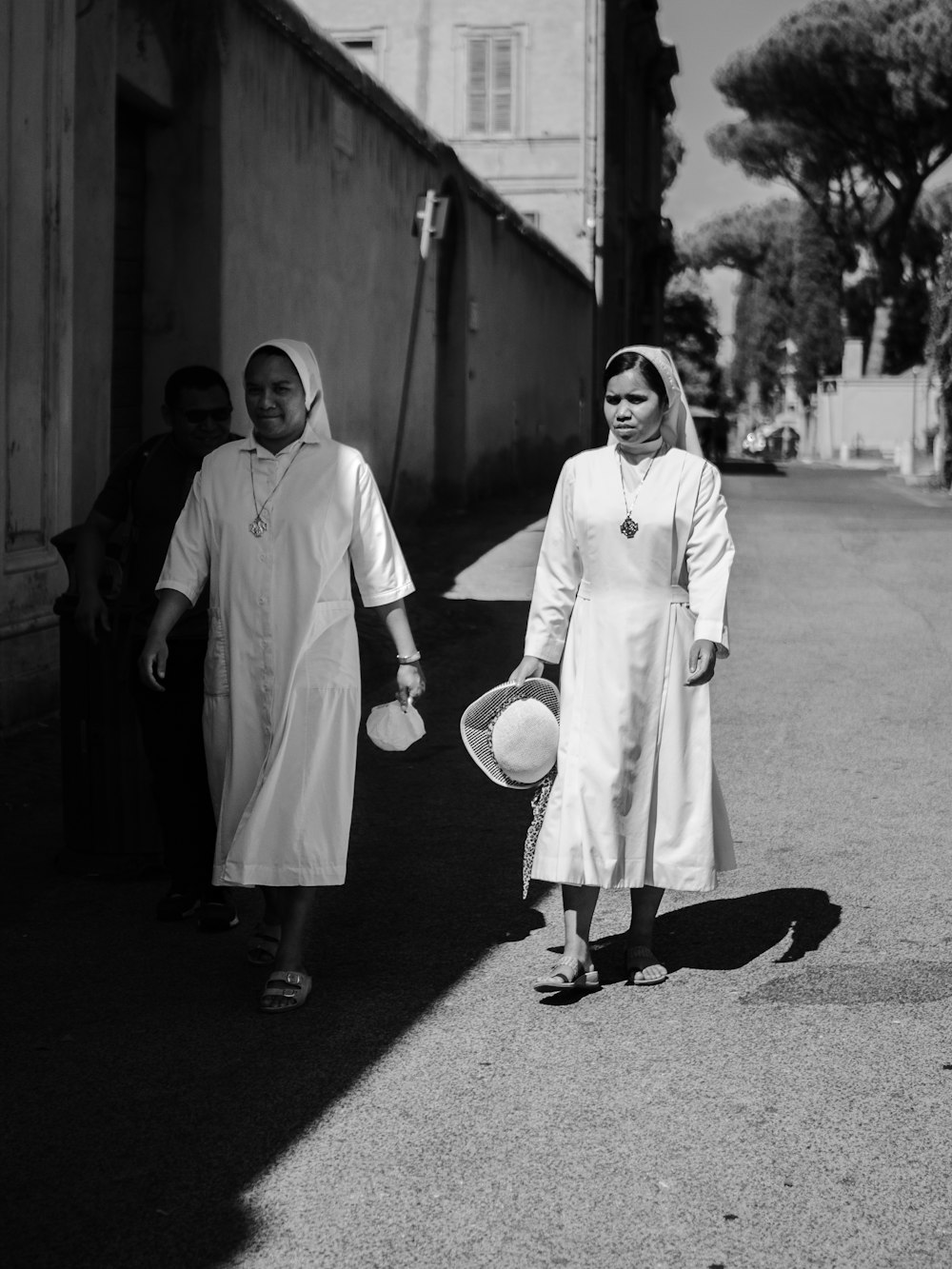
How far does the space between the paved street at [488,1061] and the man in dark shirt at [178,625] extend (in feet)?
0.57

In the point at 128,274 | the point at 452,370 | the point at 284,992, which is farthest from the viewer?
the point at 452,370

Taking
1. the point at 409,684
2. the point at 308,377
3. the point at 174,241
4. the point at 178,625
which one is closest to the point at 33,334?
the point at 174,241

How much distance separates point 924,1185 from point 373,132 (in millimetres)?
13014

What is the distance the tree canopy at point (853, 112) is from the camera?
149ft

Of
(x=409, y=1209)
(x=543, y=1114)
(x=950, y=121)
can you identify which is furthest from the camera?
(x=950, y=121)

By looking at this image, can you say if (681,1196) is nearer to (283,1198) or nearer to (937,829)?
(283,1198)

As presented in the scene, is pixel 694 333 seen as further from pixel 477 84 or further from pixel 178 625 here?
pixel 178 625

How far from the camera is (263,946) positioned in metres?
4.73

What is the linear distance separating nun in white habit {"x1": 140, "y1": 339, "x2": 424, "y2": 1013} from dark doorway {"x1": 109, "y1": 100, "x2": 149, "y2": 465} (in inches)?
227

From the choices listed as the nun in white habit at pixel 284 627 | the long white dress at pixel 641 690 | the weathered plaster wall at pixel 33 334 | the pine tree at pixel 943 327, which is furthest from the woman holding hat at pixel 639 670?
the pine tree at pixel 943 327

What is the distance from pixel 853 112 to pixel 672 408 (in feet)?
157

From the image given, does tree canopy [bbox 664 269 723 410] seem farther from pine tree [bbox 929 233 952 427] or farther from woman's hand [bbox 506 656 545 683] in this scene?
woman's hand [bbox 506 656 545 683]

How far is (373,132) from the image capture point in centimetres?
1504

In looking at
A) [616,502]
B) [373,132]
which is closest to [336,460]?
[616,502]
